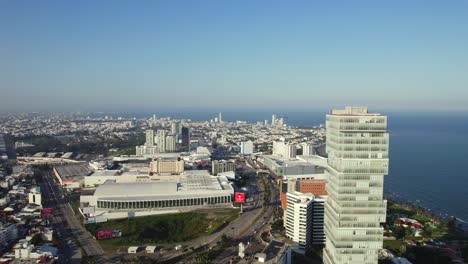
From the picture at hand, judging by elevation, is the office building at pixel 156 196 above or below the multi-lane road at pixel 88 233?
above

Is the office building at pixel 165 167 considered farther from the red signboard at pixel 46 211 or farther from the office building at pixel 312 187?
the office building at pixel 312 187

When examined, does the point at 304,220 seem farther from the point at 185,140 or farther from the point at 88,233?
the point at 185,140

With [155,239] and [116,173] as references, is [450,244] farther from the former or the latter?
[116,173]

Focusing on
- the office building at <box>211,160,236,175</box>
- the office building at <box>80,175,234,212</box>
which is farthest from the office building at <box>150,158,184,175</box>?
the office building at <box>80,175,234,212</box>

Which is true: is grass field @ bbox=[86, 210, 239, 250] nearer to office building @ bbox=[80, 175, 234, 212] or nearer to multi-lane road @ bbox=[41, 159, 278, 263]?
multi-lane road @ bbox=[41, 159, 278, 263]

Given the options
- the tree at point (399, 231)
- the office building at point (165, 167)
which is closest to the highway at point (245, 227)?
the tree at point (399, 231)

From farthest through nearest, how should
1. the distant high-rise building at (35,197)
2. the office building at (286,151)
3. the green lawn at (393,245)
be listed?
the office building at (286,151), the distant high-rise building at (35,197), the green lawn at (393,245)
